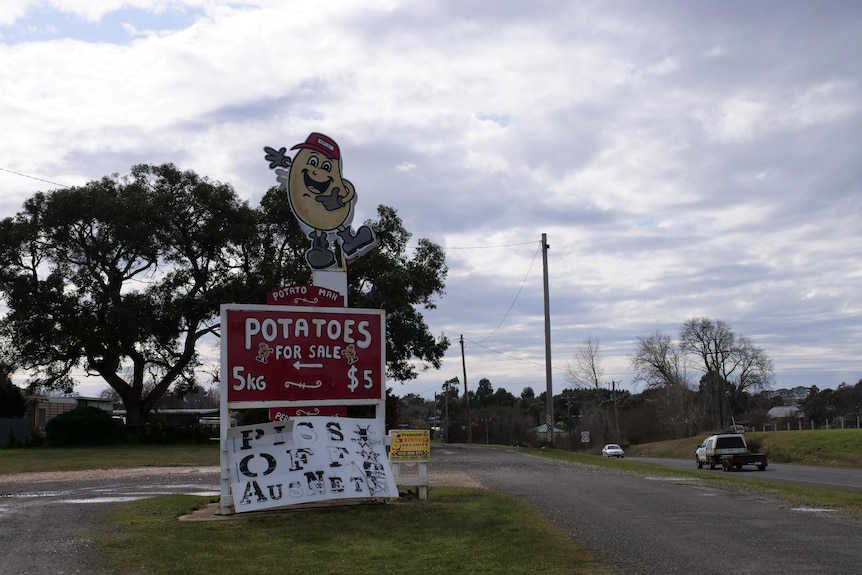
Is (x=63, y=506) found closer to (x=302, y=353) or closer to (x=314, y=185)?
(x=302, y=353)

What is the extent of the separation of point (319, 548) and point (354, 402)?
4790 millimetres

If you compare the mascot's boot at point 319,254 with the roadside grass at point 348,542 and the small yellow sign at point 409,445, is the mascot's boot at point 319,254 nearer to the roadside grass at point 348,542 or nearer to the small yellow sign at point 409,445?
the small yellow sign at point 409,445

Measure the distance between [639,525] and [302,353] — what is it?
6.07 m

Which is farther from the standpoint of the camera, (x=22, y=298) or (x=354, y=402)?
(x=22, y=298)

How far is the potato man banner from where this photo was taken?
13461mm

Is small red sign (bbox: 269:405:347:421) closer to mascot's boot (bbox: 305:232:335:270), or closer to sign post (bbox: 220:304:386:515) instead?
sign post (bbox: 220:304:386:515)

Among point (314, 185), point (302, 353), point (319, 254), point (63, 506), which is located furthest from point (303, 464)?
point (314, 185)

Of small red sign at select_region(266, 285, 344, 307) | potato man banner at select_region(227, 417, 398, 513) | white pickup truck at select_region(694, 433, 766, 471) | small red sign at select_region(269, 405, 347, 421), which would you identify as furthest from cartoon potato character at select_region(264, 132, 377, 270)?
white pickup truck at select_region(694, 433, 766, 471)

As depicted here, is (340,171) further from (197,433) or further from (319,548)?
(197,433)

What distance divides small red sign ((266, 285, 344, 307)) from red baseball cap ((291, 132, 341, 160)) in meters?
3.03

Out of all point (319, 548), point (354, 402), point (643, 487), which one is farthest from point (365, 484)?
point (643, 487)

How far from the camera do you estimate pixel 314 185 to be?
16.6 metres

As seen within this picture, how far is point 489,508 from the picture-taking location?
14.3m

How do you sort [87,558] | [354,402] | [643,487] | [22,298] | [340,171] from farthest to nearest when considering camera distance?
[22,298] < [643,487] < [340,171] < [354,402] < [87,558]
